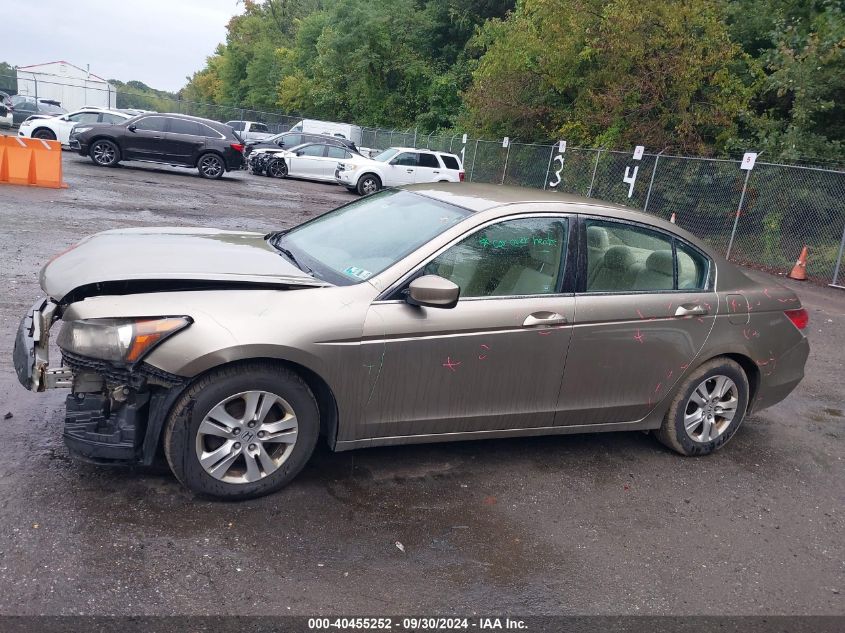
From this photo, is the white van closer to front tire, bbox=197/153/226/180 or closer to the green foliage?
the green foliage

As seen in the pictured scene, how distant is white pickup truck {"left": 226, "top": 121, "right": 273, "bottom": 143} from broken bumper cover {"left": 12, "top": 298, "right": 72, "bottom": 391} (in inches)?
1394

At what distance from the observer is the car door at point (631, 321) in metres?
4.52

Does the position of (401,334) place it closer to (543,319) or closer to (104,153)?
(543,319)

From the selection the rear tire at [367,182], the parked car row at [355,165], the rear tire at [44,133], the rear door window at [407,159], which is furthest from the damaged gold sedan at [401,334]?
the rear tire at [44,133]

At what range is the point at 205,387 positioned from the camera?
358 centimetres

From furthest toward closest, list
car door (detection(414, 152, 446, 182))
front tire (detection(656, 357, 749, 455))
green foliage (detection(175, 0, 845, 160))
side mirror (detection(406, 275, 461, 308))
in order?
car door (detection(414, 152, 446, 182)), green foliage (detection(175, 0, 845, 160)), front tire (detection(656, 357, 749, 455)), side mirror (detection(406, 275, 461, 308))

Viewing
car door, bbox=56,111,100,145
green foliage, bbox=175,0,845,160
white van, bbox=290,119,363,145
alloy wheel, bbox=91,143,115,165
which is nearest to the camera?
green foliage, bbox=175,0,845,160

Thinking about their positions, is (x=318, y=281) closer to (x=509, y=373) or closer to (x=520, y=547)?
(x=509, y=373)

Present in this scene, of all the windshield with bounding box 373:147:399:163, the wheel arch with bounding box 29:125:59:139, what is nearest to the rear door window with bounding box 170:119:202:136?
the windshield with bounding box 373:147:399:163

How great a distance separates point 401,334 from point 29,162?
48.1ft

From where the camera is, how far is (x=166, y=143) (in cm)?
2181

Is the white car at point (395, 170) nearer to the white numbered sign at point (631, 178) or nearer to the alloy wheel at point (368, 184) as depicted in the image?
the alloy wheel at point (368, 184)

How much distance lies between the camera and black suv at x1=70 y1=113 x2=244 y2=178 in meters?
21.1

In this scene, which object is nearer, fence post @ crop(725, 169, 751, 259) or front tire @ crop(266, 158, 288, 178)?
fence post @ crop(725, 169, 751, 259)
